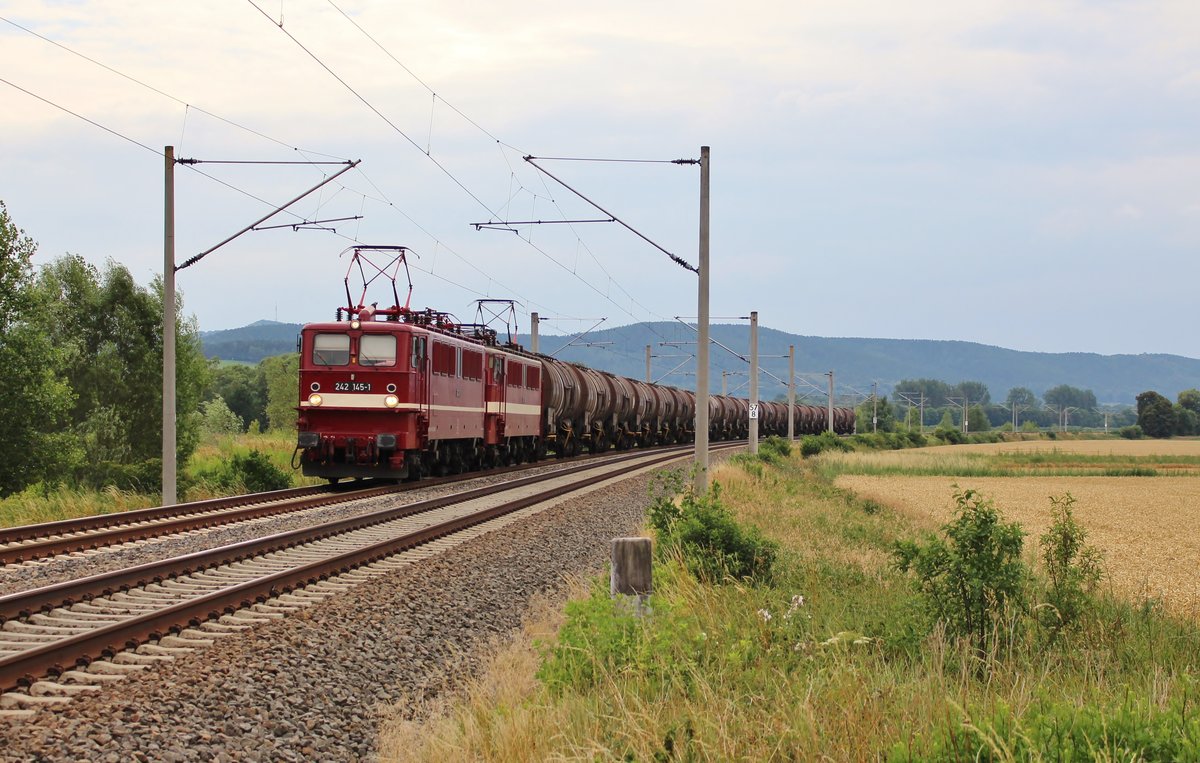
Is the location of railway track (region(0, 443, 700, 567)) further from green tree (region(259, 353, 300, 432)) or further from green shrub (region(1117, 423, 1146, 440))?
green shrub (region(1117, 423, 1146, 440))

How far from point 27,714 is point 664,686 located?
3503mm

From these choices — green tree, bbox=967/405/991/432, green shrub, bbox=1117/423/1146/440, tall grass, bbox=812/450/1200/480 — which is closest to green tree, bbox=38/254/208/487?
tall grass, bbox=812/450/1200/480

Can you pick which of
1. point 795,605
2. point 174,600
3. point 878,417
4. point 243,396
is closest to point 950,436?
point 878,417

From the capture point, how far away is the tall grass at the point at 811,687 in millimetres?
5039

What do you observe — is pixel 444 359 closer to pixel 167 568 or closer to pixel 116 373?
pixel 167 568

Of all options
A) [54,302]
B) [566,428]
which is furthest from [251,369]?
[566,428]

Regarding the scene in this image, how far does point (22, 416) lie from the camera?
31.8 metres

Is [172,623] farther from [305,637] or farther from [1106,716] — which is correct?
[1106,716]

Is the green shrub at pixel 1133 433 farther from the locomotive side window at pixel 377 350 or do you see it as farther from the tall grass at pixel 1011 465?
the locomotive side window at pixel 377 350

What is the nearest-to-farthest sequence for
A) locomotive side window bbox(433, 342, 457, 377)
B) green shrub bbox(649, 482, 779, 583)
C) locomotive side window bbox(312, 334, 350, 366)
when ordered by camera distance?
green shrub bbox(649, 482, 779, 583) < locomotive side window bbox(312, 334, 350, 366) < locomotive side window bbox(433, 342, 457, 377)

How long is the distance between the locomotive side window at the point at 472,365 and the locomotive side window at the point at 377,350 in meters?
4.34

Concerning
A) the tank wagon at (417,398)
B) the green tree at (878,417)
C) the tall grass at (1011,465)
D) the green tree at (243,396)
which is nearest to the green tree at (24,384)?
the tank wagon at (417,398)

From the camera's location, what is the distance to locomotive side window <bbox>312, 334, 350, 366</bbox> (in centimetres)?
2364

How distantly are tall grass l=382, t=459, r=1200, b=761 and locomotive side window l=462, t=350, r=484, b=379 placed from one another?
1841 centimetres
